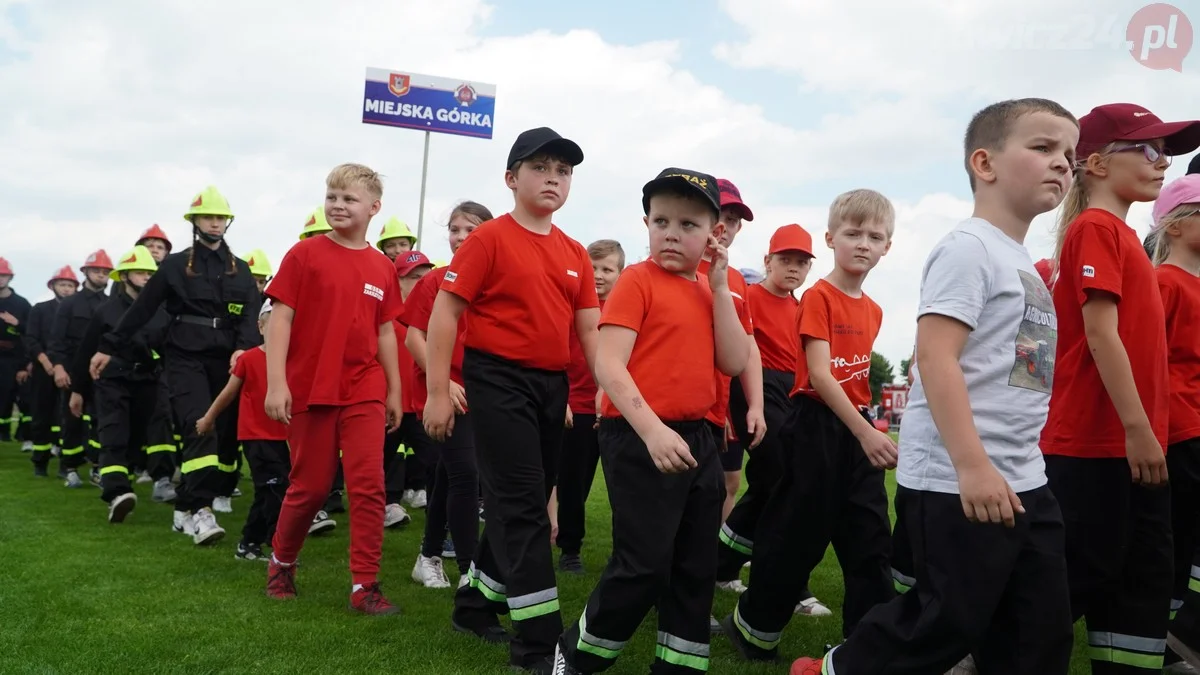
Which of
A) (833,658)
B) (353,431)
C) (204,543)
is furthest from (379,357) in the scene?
(833,658)

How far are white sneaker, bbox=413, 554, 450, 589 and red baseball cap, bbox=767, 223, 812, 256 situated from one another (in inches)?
111

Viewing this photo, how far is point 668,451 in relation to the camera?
329 cm

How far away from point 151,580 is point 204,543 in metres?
1.40

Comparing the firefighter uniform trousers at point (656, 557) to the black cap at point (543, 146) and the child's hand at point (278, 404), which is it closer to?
the black cap at point (543, 146)

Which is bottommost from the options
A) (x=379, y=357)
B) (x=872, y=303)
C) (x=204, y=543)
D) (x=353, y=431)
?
(x=204, y=543)

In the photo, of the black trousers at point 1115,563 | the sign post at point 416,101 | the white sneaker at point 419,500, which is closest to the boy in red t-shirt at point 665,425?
the black trousers at point 1115,563

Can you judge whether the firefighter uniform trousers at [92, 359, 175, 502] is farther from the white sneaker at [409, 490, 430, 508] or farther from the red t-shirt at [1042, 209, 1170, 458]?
the red t-shirt at [1042, 209, 1170, 458]

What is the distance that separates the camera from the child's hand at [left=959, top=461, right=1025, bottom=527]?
266 centimetres

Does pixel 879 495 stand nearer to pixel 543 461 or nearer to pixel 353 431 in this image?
pixel 543 461

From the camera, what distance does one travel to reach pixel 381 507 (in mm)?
5258

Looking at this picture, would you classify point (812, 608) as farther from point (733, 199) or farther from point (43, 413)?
point (43, 413)

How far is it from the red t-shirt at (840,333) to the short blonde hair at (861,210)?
0.31 metres

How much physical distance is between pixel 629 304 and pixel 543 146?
110cm

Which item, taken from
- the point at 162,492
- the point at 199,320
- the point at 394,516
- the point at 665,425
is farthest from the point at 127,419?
the point at 665,425
